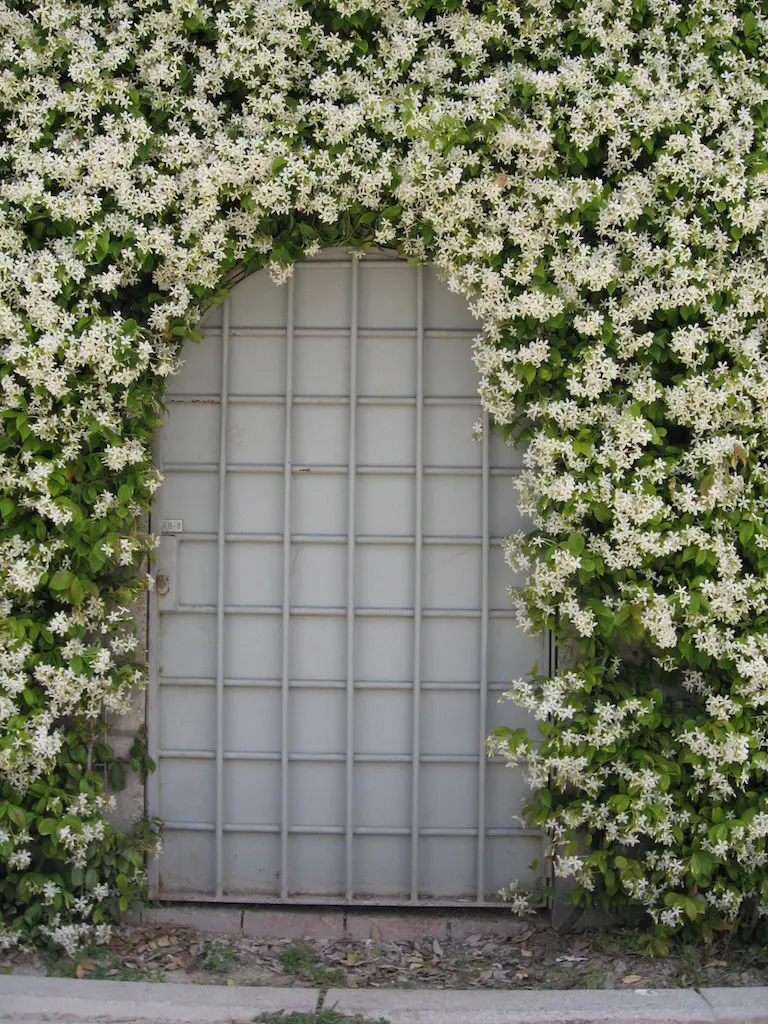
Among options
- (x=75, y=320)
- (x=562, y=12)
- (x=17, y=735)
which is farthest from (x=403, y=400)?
(x=17, y=735)

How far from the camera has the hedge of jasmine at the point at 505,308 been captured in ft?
12.7

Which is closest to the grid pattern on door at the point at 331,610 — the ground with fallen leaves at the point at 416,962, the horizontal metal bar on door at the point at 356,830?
the horizontal metal bar on door at the point at 356,830

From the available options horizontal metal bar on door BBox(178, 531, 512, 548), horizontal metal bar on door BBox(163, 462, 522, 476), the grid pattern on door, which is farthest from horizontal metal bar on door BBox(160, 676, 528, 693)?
horizontal metal bar on door BBox(163, 462, 522, 476)

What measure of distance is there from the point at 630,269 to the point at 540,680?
1583 mm

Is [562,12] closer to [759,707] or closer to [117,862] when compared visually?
[759,707]

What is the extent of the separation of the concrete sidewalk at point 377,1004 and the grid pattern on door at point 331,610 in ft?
2.32

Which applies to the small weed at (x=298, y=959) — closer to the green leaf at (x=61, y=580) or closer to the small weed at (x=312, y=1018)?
the small weed at (x=312, y=1018)

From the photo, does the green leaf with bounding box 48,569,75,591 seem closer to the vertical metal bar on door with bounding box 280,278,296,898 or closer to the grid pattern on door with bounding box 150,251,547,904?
the grid pattern on door with bounding box 150,251,547,904

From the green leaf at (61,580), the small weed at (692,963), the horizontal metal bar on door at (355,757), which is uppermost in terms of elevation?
the green leaf at (61,580)

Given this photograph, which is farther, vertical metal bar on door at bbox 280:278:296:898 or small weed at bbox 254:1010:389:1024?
vertical metal bar on door at bbox 280:278:296:898

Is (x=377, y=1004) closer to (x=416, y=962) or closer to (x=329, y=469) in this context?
(x=416, y=962)

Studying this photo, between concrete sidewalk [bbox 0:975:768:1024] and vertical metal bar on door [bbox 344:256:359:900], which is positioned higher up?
vertical metal bar on door [bbox 344:256:359:900]

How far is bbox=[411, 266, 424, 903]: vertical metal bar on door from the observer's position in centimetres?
434

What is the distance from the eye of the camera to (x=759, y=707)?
4.00 metres
